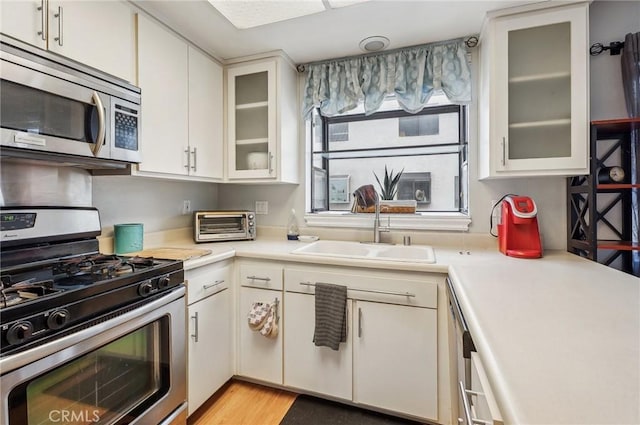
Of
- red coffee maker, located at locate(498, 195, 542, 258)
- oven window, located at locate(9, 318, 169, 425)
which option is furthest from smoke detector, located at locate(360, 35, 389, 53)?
oven window, located at locate(9, 318, 169, 425)

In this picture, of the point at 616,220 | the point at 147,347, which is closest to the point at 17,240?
the point at 147,347

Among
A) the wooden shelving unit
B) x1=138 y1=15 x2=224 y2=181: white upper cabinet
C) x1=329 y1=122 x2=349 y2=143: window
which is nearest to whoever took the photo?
the wooden shelving unit

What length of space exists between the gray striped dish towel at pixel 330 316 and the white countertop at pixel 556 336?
0.48 meters

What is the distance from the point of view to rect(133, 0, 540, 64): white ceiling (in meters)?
1.53

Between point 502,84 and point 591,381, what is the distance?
5.09 feet

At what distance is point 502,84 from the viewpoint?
5.20 feet

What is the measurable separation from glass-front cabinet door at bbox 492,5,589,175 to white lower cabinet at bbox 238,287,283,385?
153cm

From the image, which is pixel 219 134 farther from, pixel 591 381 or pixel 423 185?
pixel 591 381

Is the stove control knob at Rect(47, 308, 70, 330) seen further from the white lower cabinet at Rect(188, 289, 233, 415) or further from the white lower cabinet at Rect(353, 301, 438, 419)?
the white lower cabinet at Rect(353, 301, 438, 419)

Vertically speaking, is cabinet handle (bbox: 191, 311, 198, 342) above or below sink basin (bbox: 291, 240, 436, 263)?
below

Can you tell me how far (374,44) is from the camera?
1917mm

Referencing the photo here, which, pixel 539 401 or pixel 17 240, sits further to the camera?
pixel 17 240

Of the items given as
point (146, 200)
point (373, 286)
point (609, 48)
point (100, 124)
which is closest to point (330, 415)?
point (373, 286)

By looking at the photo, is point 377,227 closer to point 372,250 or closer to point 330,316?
point 372,250
